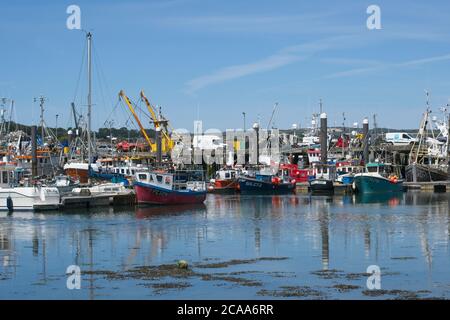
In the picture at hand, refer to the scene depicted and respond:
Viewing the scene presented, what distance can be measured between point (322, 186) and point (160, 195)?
99.2ft

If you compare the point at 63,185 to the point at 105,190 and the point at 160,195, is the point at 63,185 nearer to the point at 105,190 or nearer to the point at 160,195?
the point at 105,190

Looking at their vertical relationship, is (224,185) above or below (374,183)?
below

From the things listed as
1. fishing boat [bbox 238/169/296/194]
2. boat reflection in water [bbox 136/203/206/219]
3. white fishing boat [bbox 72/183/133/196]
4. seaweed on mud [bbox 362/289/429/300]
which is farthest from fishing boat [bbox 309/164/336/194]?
seaweed on mud [bbox 362/289/429/300]

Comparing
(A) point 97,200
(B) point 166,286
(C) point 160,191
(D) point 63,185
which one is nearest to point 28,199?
(A) point 97,200

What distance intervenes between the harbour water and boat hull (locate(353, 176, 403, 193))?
1101 inches

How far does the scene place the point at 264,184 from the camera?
9694 centimetres

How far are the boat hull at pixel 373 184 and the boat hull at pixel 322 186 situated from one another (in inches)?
159

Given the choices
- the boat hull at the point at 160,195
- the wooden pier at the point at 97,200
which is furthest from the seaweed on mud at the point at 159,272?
the boat hull at the point at 160,195

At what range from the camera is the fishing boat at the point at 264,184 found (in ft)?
315

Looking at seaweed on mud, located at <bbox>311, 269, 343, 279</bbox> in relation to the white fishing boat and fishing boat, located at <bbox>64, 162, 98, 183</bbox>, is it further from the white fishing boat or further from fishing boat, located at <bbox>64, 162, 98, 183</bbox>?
fishing boat, located at <bbox>64, 162, 98, 183</bbox>

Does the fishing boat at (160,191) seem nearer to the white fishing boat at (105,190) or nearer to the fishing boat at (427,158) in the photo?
the white fishing boat at (105,190)

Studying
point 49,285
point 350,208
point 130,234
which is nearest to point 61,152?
point 350,208

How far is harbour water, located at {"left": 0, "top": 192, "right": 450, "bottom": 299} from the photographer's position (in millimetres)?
25453

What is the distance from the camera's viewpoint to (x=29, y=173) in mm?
94312
